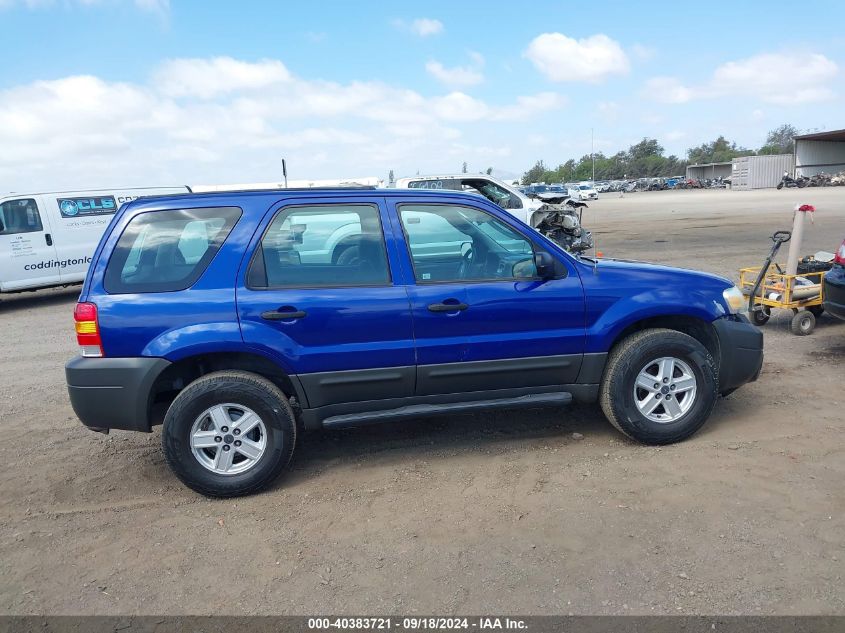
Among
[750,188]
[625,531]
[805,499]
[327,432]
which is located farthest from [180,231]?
[750,188]

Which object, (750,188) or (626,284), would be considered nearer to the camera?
(626,284)

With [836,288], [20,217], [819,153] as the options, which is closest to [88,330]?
[836,288]

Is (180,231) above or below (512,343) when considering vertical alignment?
above

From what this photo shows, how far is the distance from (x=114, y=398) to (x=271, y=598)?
1.59 m

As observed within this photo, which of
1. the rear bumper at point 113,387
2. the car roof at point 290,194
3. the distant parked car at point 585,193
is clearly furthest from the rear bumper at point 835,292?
the distant parked car at point 585,193

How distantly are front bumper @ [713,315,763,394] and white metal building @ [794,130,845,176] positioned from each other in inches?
2732

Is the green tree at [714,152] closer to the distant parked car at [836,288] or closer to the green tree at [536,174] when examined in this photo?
the green tree at [536,174]

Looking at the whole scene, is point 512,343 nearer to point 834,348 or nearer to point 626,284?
point 626,284

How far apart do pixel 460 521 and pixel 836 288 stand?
4610 millimetres

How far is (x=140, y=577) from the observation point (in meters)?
3.18

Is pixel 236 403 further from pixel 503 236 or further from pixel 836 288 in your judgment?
pixel 836 288

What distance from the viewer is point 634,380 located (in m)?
Answer: 4.28

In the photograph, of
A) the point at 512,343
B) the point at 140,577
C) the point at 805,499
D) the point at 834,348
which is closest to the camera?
the point at 140,577

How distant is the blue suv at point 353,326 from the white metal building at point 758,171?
6318cm
